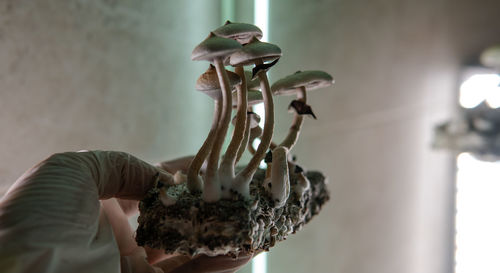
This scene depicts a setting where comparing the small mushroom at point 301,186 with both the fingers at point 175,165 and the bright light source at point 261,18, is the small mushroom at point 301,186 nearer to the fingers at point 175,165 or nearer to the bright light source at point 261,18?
the fingers at point 175,165

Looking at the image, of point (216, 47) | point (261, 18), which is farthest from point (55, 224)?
point (261, 18)

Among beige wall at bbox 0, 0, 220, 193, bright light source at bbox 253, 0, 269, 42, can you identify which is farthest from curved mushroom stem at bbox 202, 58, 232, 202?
bright light source at bbox 253, 0, 269, 42

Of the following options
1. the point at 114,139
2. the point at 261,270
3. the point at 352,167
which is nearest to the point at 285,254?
the point at 261,270

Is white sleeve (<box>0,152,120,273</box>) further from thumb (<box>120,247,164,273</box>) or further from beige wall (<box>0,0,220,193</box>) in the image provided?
beige wall (<box>0,0,220,193</box>)

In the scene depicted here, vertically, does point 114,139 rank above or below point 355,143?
above

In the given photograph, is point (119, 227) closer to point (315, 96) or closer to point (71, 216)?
point (71, 216)

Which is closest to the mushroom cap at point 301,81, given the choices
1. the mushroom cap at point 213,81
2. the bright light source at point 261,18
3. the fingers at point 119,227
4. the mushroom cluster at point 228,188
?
the mushroom cluster at point 228,188

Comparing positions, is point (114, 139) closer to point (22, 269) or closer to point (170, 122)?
point (170, 122)

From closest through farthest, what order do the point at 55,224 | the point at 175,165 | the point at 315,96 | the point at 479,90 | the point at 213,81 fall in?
A: 1. the point at 55,224
2. the point at 213,81
3. the point at 175,165
4. the point at 315,96
5. the point at 479,90
